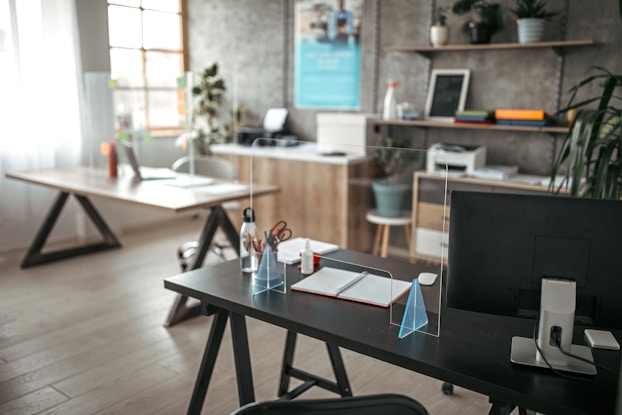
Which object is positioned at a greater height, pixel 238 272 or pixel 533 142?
pixel 533 142

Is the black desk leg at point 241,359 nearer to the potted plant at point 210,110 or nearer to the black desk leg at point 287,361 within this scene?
the black desk leg at point 287,361

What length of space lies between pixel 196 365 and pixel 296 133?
289 centimetres

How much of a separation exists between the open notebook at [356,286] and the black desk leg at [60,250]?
123 inches

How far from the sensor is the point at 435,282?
183cm

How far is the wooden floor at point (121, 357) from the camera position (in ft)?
8.27

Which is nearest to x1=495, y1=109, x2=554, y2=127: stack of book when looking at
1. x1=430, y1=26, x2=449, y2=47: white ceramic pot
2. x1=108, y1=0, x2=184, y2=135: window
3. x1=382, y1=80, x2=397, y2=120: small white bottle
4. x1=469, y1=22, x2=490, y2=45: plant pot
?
x1=469, y1=22, x2=490, y2=45: plant pot

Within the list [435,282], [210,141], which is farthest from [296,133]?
[435,282]

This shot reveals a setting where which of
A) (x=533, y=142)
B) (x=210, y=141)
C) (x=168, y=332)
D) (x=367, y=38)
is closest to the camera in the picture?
(x=168, y=332)

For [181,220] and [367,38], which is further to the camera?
[181,220]

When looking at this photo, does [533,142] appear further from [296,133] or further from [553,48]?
[296,133]

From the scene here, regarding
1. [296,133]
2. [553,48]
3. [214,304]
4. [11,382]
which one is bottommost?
[11,382]

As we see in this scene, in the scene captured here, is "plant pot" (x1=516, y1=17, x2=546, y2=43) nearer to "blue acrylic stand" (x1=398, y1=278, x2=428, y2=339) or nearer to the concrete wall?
the concrete wall

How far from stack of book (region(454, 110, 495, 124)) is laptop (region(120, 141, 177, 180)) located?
2.01m

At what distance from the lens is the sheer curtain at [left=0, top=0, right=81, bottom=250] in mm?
4336
